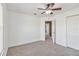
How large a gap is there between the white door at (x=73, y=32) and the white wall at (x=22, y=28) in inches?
109

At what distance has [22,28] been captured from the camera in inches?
212

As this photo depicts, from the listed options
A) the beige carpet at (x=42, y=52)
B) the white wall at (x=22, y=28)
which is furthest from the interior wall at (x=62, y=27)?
the white wall at (x=22, y=28)

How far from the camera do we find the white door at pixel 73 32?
13.3 feet

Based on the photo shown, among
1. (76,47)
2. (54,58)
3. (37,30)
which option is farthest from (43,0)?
(37,30)

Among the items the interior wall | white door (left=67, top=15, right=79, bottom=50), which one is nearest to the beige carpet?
white door (left=67, top=15, right=79, bottom=50)

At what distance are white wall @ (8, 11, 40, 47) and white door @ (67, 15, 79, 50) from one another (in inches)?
109

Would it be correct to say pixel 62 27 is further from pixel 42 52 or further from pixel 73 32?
pixel 42 52

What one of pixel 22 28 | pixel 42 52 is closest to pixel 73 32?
pixel 42 52

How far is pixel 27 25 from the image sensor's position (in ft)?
18.9

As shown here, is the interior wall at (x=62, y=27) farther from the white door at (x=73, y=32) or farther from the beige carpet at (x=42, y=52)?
the beige carpet at (x=42, y=52)

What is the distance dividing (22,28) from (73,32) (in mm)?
3211

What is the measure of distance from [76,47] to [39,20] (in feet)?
12.4

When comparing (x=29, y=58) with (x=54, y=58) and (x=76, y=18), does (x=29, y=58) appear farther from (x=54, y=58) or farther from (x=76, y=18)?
(x=76, y=18)

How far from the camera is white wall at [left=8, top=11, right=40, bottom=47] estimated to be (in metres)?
4.73
